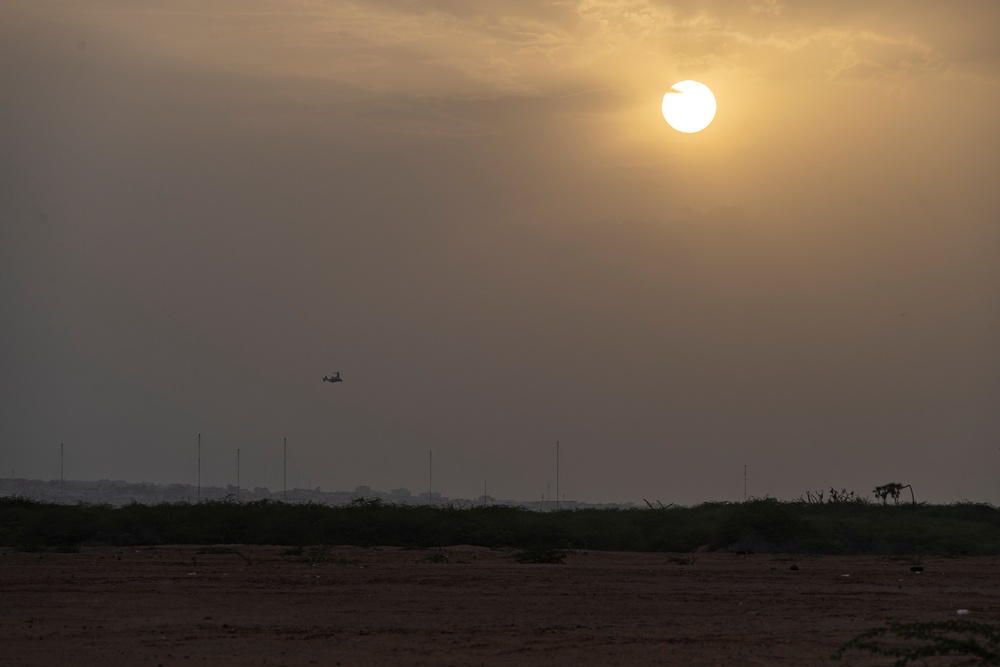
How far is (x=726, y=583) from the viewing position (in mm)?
23062

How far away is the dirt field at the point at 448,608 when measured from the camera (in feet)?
45.6

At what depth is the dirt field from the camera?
13898mm

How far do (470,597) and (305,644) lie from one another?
5663 millimetres

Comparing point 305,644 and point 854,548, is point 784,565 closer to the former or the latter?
point 854,548

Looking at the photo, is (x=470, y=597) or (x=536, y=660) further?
(x=470, y=597)

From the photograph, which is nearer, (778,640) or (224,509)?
(778,640)

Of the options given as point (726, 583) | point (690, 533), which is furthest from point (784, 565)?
point (690, 533)

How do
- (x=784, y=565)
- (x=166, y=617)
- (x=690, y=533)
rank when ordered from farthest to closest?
(x=690, y=533) < (x=784, y=565) < (x=166, y=617)

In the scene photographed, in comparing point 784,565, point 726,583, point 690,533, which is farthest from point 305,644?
point 690,533

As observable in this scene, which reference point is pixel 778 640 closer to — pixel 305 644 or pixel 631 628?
pixel 631 628

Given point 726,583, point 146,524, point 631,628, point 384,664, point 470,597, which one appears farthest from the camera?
point 146,524

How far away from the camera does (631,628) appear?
52.1 ft

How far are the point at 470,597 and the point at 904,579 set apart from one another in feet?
33.0

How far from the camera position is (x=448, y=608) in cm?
1817
